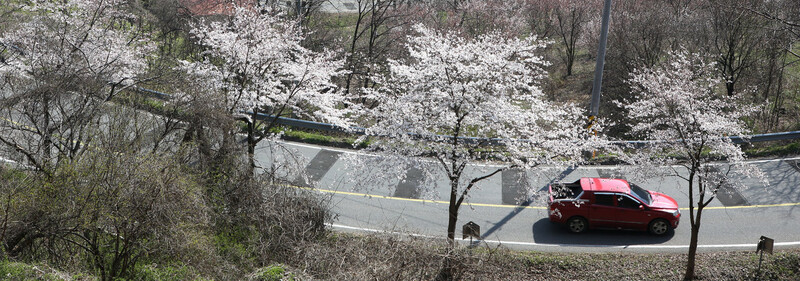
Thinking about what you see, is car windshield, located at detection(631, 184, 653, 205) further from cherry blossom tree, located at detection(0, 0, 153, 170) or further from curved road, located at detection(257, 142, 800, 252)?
cherry blossom tree, located at detection(0, 0, 153, 170)

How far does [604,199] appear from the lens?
50.2ft

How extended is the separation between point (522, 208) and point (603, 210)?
7.67 ft

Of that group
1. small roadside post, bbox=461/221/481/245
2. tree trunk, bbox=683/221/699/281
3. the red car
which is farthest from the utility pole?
small roadside post, bbox=461/221/481/245

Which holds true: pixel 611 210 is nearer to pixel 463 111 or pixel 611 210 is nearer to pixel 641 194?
pixel 641 194

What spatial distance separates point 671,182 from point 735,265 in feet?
16.1

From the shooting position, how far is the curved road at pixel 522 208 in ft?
47.7

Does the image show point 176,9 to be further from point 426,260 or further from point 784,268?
point 784,268

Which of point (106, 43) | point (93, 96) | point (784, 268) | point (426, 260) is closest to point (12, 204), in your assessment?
point (93, 96)

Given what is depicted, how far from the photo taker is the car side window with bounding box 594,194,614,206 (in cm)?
1526

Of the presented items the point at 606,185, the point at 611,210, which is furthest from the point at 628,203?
the point at 606,185

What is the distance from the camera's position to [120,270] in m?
10.9

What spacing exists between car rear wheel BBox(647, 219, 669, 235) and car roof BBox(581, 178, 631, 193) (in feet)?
3.19

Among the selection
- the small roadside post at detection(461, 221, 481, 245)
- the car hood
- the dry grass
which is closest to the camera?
the dry grass

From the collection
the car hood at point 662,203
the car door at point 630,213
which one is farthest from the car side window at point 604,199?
the car hood at point 662,203
